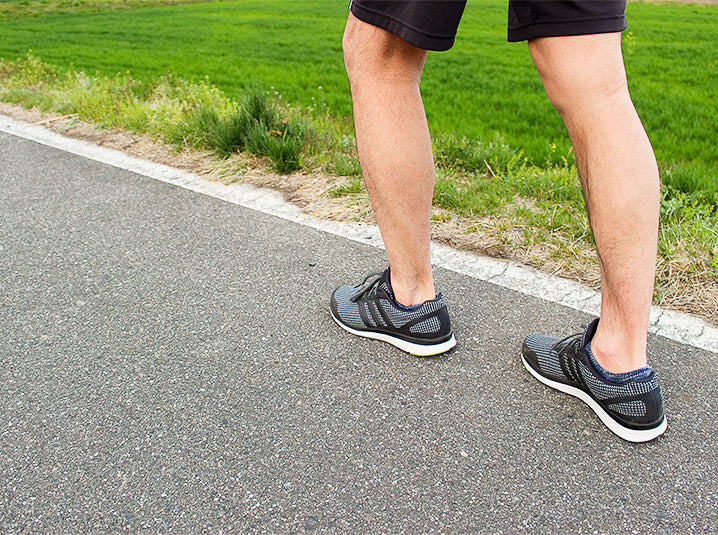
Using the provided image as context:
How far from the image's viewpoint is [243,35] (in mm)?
17344

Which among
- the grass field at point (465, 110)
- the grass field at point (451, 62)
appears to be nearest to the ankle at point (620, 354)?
the grass field at point (465, 110)

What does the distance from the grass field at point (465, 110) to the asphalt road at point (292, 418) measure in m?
0.52

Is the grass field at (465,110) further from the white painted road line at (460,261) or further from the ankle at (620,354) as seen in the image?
the ankle at (620,354)

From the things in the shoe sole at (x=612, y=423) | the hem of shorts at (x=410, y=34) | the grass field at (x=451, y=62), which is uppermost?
the hem of shorts at (x=410, y=34)

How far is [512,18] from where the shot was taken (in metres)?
1.56

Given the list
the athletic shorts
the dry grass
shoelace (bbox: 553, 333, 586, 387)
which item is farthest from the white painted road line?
the athletic shorts

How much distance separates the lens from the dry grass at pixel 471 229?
2260mm

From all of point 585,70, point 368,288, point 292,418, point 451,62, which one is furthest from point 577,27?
point 451,62

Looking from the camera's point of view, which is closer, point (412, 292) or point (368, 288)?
point (412, 292)

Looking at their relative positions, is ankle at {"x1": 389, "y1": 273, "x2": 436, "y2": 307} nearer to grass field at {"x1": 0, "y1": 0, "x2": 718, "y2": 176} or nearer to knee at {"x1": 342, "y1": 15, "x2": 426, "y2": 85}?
knee at {"x1": 342, "y1": 15, "x2": 426, "y2": 85}

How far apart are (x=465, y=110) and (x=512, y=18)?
5.95 m


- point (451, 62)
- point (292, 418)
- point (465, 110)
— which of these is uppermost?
point (292, 418)

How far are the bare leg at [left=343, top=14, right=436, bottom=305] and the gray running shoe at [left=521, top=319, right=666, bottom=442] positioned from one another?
468 mm

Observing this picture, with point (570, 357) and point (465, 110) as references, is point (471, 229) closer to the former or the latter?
point (570, 357)
